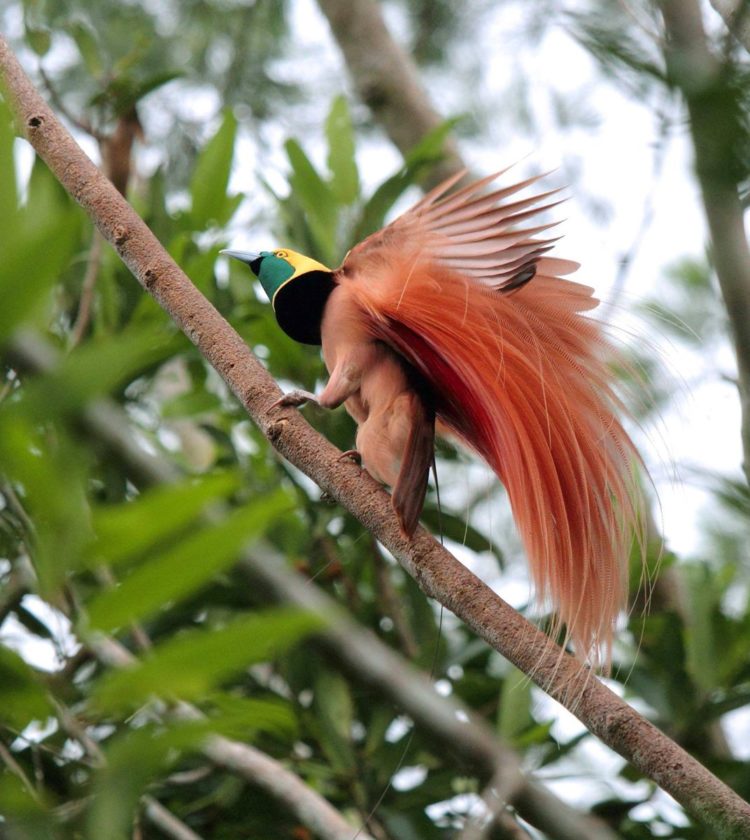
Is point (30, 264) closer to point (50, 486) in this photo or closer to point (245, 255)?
point (50, 486)

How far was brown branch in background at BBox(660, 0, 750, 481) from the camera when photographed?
763 mm

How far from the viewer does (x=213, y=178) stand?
2441 millimetres

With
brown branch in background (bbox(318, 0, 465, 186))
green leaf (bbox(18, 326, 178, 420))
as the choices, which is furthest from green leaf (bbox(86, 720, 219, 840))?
brown branch in background (bbox(318, 0, 465, 186))

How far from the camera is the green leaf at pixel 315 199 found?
2404 millimetres

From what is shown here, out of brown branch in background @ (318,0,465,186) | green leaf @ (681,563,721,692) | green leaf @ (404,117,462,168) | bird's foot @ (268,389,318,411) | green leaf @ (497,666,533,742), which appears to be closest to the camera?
bird's foot @ (268,389,318,411)

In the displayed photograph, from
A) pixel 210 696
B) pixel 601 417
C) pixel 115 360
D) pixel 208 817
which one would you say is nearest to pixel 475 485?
pixel 208 817

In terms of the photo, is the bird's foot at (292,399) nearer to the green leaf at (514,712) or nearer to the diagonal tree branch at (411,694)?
the diagonal tree branch at (411,694)

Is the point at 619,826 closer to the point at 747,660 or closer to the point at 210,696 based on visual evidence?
the point at 747,660

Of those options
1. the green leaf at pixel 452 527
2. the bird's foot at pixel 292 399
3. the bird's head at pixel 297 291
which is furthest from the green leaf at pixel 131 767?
the green leaf at pixel 452 527

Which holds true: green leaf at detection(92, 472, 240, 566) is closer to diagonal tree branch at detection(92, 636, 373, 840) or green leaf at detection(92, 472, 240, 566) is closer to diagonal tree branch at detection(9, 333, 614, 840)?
diagonal tree branch at detection(9, 333, 614, 840)

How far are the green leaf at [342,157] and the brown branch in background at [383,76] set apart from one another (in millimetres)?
522

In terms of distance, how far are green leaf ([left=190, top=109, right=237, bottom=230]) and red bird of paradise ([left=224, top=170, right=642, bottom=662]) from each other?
3.30ft

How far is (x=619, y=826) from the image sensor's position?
208cm

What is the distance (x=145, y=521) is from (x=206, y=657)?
10cm
